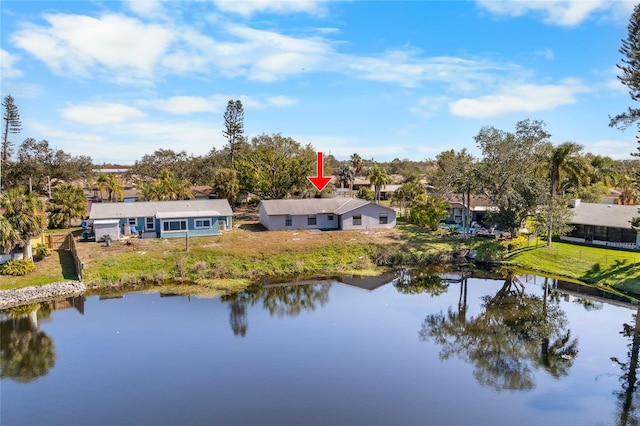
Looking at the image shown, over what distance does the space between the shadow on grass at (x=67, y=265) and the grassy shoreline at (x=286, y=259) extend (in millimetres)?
74

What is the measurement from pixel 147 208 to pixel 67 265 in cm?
1090

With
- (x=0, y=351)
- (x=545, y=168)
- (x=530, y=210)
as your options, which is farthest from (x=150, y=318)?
(x=545, y=168)

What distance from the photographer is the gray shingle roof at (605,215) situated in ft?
133

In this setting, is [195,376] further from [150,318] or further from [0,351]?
[0,351]

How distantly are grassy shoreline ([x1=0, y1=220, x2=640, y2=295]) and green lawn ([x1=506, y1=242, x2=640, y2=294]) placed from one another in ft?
0.20

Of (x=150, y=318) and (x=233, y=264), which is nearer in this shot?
(x=150, y=318)

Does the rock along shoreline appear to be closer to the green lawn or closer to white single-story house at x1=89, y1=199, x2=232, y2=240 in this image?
white single-story house at x1=89, y1=199, x2=232, y2=240

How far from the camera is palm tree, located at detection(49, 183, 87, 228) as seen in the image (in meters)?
45.6

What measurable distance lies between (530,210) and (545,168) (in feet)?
25.4

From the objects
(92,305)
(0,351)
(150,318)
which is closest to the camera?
(0,351)

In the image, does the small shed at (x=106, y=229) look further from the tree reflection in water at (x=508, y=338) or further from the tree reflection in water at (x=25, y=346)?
the tree reflection in water at (x=508, y=338)

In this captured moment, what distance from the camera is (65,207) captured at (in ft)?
150

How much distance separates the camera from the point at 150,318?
26.3 metres

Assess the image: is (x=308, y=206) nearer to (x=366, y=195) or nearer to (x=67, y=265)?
(x=67, y=265)
